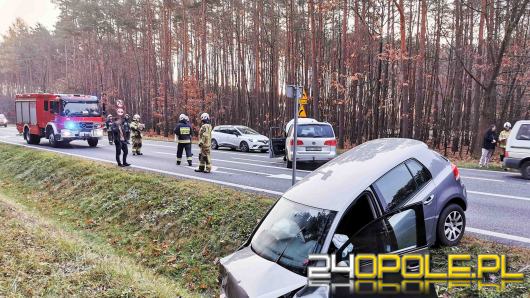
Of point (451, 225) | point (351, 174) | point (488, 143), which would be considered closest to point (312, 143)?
point (488, 143)

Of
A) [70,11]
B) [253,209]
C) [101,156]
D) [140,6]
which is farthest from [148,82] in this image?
[253,209]

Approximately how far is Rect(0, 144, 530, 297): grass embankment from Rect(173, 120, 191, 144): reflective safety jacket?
2.07m

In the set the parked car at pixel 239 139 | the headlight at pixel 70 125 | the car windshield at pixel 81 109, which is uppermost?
the car windshield at pixel 81 109

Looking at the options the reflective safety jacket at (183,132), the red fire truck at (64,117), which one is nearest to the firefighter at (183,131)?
the reflective safety jacket at (183,132)

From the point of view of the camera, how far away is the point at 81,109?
65.4 ft

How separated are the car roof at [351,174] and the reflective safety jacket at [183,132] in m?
9.22

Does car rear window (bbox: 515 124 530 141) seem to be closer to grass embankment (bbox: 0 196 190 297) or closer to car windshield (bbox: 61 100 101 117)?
grass embankment (bbox: 0 196 190 297)

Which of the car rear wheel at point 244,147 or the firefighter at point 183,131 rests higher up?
the firefighter at point 183,131

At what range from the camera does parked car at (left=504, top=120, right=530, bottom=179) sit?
1195 cm

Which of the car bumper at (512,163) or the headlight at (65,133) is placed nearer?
the car bumper at (512,163)

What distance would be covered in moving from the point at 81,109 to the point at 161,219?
1351 cm

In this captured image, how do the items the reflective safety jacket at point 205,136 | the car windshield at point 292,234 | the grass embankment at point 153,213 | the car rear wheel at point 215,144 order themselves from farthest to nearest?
the car rear wheel at point 215,144, the reflective safety jacket at point 205,136, the grass embankment at point 153,213, the car windshield at point 292,234

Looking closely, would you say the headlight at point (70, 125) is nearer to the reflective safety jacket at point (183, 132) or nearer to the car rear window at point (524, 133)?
the reflective safety jacket at point (183, 132)

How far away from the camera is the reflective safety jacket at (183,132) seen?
43.9ft
